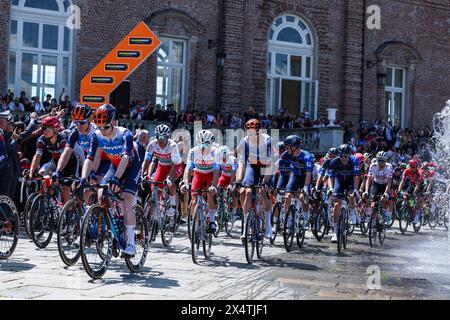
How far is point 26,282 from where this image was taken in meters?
8.62

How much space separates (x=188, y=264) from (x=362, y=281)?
8.27 ft

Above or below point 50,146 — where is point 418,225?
below

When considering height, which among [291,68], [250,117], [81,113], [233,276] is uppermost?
[291,68]

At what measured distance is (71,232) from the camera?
10.1m

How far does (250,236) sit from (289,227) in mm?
2023

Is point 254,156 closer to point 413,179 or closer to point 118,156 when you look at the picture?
point 118,156

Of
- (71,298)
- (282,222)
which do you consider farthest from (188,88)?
(71,298)

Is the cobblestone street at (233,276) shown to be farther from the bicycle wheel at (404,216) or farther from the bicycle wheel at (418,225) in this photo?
the bicycle wheel at (418,225)

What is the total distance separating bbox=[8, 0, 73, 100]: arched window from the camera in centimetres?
2725

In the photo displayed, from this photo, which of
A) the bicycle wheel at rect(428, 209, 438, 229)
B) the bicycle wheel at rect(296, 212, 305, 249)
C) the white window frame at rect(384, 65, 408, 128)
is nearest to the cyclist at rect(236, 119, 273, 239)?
the bicycle wheel at rect(296, 212, 305, 249)

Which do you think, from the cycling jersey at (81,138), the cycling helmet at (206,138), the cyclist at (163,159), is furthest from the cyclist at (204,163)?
the cycling jersey at (81,138)

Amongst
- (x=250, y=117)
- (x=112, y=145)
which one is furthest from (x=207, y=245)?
(x=250, y=117)

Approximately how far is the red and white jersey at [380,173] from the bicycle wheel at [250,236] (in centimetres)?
698

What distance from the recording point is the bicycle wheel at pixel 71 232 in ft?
32.4
